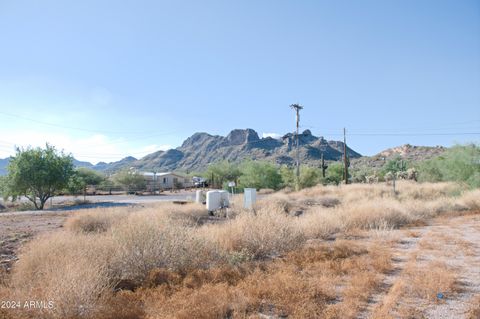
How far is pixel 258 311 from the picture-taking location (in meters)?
5.50

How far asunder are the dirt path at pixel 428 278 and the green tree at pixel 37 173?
93.1ft

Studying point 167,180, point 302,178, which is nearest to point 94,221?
point 302,178

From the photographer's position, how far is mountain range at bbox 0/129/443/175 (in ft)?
399

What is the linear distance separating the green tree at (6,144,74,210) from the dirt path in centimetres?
2838

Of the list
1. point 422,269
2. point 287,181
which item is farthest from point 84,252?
point 287,181

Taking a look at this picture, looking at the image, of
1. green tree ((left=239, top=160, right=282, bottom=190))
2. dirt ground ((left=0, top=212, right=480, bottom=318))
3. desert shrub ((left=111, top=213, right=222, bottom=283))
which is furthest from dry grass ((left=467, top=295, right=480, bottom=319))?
green tree ((left=239, top=160, right=282, bottom=190))

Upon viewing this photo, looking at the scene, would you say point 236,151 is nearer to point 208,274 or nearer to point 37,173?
point 37,173

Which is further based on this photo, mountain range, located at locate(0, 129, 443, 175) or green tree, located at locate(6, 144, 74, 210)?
mountain range, located at locate(0, 129, 443, 175)

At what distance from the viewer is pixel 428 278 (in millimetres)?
6895

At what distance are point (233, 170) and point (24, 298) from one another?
52121mm

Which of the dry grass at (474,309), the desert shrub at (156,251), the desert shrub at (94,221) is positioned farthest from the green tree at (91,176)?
the dry grass at (474,309)

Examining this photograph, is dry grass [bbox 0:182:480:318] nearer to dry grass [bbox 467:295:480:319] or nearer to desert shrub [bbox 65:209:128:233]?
dry grass [bbox 467:295:480:319]

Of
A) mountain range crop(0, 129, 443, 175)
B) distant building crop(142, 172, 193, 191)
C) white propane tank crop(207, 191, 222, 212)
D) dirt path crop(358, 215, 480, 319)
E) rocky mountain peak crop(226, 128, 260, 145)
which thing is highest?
rocky mountain peak crop(226, 128, 260, 145)

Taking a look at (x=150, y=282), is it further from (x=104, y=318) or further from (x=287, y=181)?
(x=287, y=181)
